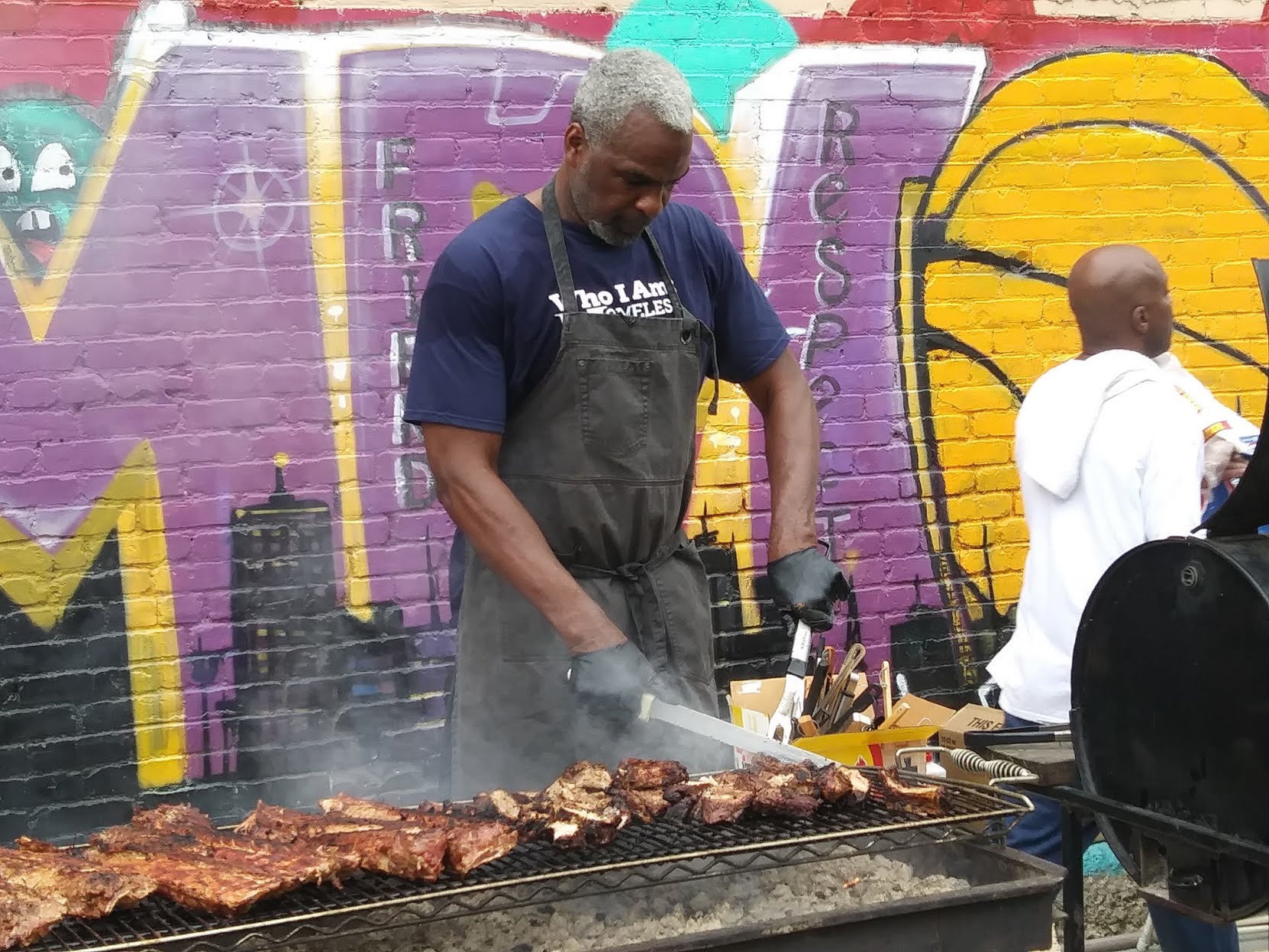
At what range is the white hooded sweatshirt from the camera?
13.9ft

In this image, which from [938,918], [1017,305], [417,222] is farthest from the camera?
[1017,305]

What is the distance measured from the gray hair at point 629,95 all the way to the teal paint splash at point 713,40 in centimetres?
261

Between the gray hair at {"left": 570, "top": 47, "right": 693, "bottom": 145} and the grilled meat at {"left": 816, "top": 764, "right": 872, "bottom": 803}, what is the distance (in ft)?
5.01

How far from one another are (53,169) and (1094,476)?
3823 mm

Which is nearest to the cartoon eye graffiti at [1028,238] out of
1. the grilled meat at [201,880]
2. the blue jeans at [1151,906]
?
the blue jeans at [1151,906]

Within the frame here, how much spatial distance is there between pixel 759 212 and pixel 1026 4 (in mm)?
1666

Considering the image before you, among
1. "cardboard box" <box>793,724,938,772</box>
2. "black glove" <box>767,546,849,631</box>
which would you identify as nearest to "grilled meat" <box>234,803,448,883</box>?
"black glove" <box>767,546,849,631</box>

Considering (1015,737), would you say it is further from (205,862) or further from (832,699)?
(205,862)

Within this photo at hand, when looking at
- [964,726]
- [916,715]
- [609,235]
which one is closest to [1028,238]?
[916,715]

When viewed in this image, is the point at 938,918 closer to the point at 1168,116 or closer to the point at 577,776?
the point at 577,776

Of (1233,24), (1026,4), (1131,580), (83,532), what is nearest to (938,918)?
(1131,580)

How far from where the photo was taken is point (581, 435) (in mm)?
3672

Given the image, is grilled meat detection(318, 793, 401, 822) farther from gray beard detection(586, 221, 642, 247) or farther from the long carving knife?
gray beard detection(586, 221, 642, 247)

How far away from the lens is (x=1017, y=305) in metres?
6.66
